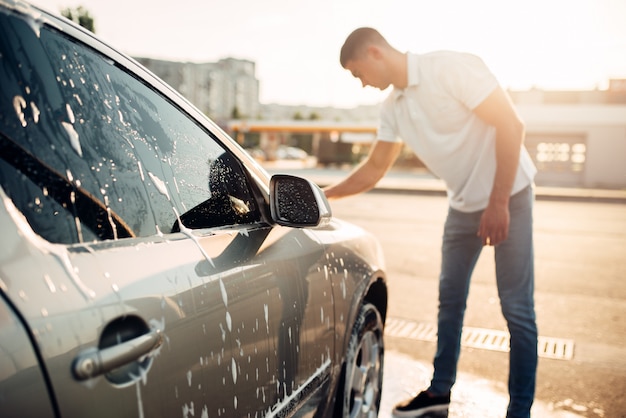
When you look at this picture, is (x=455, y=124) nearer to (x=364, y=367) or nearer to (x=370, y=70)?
(x=370, y=70)

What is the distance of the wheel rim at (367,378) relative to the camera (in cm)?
271

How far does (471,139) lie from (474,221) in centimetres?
42

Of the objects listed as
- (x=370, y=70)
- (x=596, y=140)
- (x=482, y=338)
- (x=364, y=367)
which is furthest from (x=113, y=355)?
(x=596, y=140)

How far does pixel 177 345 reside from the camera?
4.21 ft

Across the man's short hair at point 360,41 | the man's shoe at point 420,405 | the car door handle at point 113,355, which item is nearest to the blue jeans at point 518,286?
the man's shoe at point 420,405

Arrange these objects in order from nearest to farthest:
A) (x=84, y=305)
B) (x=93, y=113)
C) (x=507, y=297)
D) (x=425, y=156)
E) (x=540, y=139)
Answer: (x=84, y=305), (x=93, y=113), (x=507, y=297), (x=425, y=156), (x=540, y=139)

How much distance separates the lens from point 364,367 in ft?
9.30

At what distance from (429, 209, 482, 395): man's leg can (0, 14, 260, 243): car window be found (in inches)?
72.2

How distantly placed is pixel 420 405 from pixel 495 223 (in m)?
1.06

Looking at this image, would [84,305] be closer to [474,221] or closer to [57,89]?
[57,89]

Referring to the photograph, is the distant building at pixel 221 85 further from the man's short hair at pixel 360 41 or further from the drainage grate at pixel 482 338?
the man's short hair at pixel 360 41

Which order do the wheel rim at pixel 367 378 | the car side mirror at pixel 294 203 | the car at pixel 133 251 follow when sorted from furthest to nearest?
1. the wheel rim at pixel 367 378
2. the car side mirror at pixel 294 203
3. the car at pixel 133 251

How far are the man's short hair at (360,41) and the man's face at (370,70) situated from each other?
3cm

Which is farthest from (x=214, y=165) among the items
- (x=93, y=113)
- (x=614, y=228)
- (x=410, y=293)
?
(x=614, y=228)
